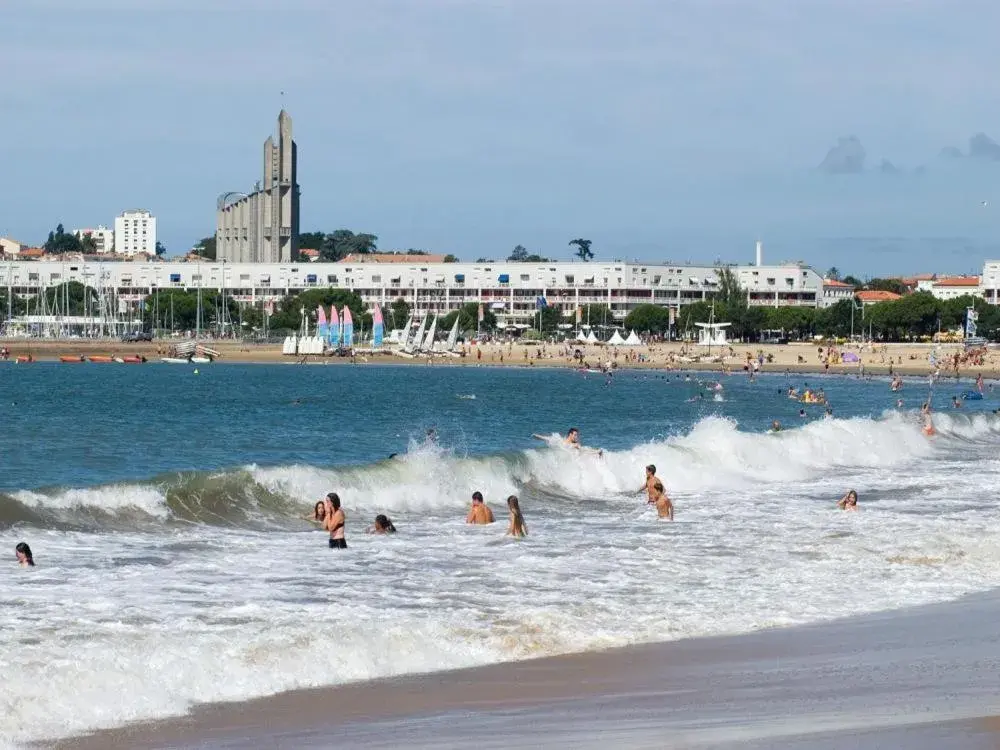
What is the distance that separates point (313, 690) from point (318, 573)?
5.96 m

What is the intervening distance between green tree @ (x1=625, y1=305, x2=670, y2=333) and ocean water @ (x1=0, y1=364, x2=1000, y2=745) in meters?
127

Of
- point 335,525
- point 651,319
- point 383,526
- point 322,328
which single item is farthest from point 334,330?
point 335,525

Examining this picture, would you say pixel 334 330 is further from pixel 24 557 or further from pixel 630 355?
pixel 24 557

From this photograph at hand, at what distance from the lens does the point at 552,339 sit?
555ft

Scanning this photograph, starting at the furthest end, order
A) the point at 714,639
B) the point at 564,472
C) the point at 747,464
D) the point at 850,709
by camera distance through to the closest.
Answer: the point at 747,464 → the point at 564,472 → the point at 714,639 → the point at 850,709

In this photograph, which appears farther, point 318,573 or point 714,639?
point 318,573

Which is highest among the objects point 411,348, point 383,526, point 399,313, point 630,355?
point 399,313

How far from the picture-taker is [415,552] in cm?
2052

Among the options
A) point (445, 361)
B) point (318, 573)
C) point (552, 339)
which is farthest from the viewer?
point (552, 339)

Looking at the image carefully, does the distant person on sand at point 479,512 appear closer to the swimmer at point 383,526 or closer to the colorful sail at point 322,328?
the swimmer at point 383,526

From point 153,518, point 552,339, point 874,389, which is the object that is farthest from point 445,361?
point 153,518

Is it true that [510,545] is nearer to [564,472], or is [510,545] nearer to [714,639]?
[714,639]

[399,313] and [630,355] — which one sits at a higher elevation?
[399,313]

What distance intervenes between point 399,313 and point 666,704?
6940 inches
